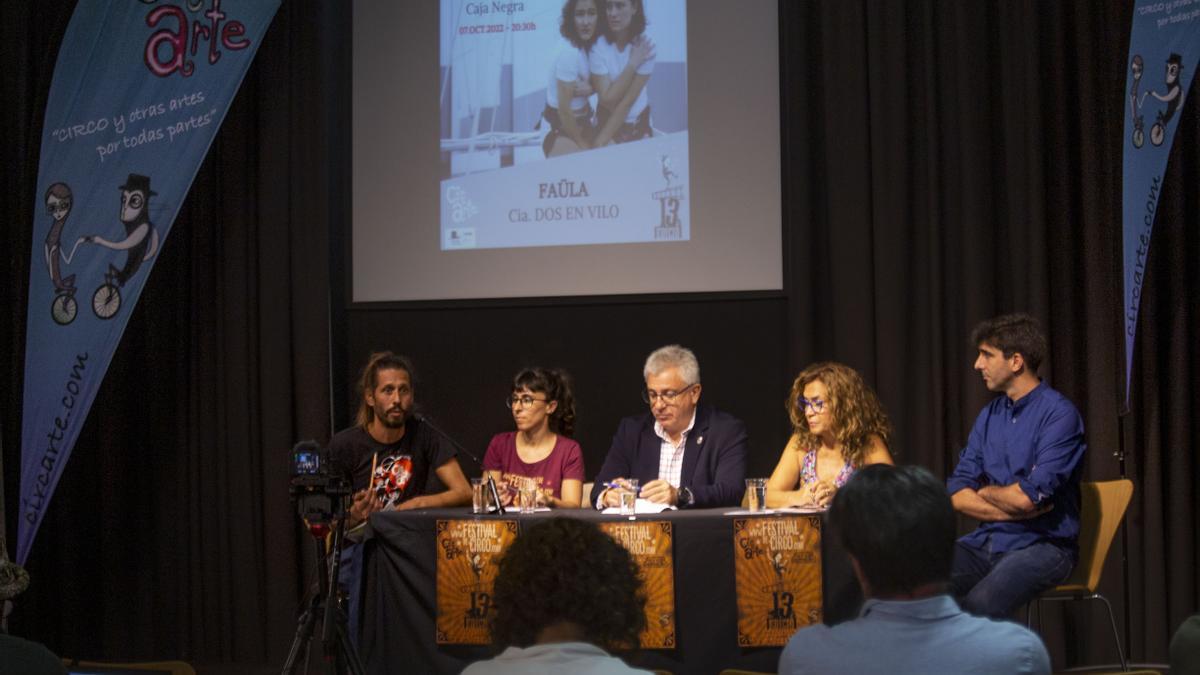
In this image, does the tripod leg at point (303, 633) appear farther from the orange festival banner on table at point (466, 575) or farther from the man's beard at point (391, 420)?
the man's beard at point (391, 420)

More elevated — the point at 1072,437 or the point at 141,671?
the point at 1072,437

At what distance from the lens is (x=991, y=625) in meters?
1.64

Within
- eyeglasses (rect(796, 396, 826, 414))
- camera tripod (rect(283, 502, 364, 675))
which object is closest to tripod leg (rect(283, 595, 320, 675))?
camera tripod (rect(283, 502, 364, 675))

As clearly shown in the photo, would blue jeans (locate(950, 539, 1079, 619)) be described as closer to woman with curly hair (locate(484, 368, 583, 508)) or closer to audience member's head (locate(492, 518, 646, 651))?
woman with curly hair (locate(484, 368, 583, 508))

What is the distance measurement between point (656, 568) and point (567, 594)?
6.83 ft

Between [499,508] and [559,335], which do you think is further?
Result: [559,335]

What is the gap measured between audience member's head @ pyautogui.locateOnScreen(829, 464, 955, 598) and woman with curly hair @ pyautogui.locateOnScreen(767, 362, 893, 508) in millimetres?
2355

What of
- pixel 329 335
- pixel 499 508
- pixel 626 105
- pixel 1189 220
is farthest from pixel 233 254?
pixel 1189 220

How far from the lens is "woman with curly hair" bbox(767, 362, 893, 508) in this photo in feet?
13.6

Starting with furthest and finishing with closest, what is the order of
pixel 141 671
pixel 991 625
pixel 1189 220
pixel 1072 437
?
pixel 1189 220
pixel 1072 437
pixel 141 671
pixel 991 625

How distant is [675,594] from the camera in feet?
12.3

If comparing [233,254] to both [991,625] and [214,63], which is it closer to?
[214,63]

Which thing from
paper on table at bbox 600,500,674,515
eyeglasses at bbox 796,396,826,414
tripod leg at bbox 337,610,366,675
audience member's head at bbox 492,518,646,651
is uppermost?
eyeglasses at bbox 796,396,826,414

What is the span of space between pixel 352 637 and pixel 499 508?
2.24ft
